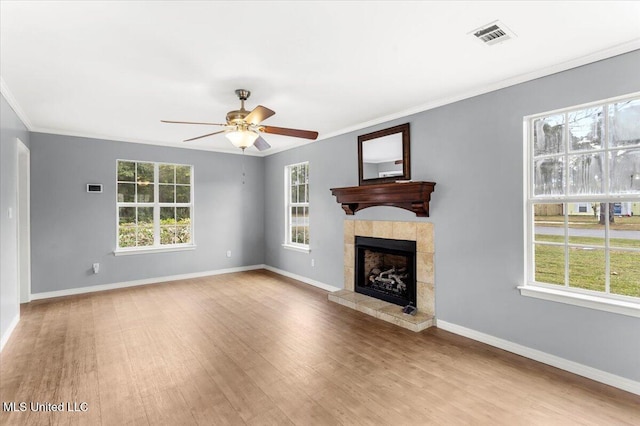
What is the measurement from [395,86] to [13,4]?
297cm

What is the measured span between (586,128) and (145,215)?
6.43 metres

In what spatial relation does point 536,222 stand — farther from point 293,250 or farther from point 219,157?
point 219,157

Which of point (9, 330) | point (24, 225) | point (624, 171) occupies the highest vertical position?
point (624, 171)

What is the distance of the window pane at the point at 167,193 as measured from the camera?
20.3ft

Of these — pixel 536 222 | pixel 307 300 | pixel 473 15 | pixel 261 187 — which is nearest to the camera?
pixel 473 15

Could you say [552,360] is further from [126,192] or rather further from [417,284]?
[126,192]

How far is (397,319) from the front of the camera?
3924 millimetres

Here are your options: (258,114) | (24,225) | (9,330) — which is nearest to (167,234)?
(24,225)

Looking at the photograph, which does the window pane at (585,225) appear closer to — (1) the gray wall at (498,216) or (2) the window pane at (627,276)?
(2) the window pane at (627,276)

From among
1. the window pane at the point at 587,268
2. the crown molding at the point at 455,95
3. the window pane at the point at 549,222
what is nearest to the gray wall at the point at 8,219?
the crown molding at the point at 455,95

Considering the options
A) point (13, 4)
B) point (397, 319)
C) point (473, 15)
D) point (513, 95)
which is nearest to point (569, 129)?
point (513, 95)

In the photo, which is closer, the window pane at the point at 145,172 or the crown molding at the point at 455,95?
the crown molding at the point at 455,95

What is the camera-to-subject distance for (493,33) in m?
2.35

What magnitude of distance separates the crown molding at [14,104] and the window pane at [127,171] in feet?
4.20
